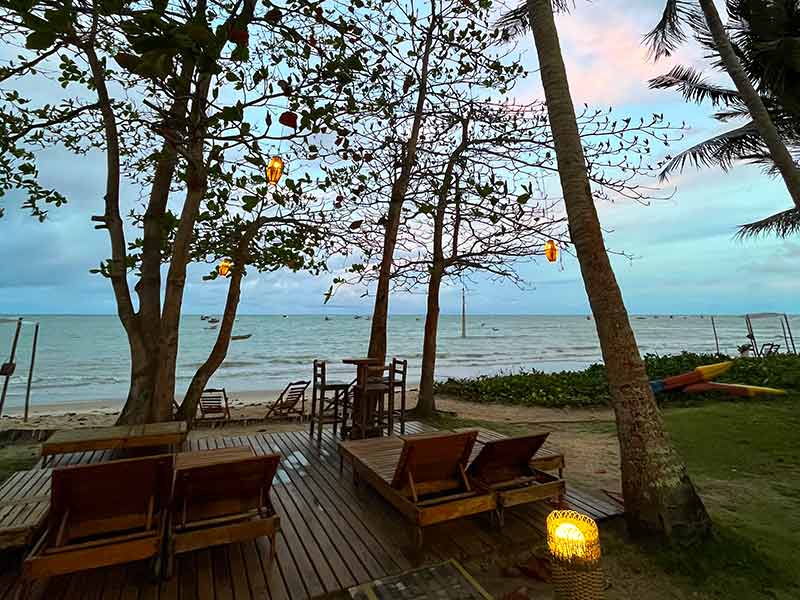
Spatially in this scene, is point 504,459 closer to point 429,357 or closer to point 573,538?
point 573,538

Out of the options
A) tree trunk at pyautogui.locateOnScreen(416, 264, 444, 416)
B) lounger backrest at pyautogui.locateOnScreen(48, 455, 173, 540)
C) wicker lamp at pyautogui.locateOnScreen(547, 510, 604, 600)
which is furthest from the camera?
tree trunk at pyautogui.locateOnScreen(416, 264, 444, 416)

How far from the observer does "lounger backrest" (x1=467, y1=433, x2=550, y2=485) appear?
3373 millimetres

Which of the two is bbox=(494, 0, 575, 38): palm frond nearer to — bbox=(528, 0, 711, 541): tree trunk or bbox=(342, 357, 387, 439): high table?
bbox=(528, 0, 711, 541): tree trunk

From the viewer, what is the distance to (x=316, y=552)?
2.89 meters

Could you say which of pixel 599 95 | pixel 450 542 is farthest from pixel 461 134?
pixel 450 542

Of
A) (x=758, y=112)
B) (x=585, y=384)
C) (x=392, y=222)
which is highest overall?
(x=758, y=112)

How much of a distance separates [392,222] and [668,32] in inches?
347

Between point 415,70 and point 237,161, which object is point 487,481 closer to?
point 237,161

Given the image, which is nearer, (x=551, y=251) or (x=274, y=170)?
(x=274, y=170)

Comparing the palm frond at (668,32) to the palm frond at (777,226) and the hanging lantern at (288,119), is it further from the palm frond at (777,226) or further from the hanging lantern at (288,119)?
the hanging lantern at (288,119)

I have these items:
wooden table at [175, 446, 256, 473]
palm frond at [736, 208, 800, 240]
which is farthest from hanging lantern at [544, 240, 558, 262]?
palm frond at [736, 208, 800, 240]

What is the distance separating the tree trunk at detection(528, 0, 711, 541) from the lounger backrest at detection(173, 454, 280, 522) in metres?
2.89

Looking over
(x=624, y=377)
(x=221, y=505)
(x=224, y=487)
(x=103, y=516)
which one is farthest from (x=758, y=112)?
(x=103, y=516)

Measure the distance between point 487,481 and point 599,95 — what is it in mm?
6211
